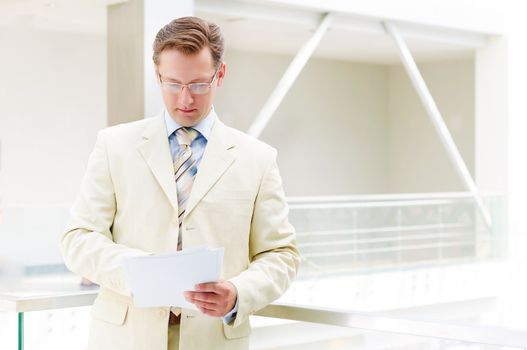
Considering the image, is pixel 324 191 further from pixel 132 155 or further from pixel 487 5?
pixel 132 155

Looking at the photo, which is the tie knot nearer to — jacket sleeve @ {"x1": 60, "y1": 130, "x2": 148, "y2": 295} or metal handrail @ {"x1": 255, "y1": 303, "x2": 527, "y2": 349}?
jacket sleeve @ {"x1": 60, "y1": 130, "x2": 148, "y2": 295}

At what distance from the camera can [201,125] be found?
7.98ft

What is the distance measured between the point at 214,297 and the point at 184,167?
40 centimetres

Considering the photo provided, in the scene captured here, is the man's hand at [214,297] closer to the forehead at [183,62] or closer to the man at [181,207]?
the man at [181,207]

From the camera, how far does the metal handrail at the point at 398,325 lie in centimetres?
229

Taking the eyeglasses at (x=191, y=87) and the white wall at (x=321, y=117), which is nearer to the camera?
the eyeglasses at (x=191, y=87)

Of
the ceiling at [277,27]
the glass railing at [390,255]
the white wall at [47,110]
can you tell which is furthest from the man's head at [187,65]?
the white wall at [47,110]

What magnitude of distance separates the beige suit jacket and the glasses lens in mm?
154

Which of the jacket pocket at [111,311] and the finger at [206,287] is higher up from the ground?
the finger at [206,287]

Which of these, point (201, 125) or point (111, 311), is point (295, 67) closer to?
point (201, 125)

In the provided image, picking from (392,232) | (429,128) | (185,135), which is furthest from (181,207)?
(429,128)

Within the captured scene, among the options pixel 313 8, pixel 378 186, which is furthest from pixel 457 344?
pixel 378 186

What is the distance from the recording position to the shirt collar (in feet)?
7.97

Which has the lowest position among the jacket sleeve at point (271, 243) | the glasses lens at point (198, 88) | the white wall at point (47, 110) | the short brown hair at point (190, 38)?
the jacket sleeve at point (271, 243)
